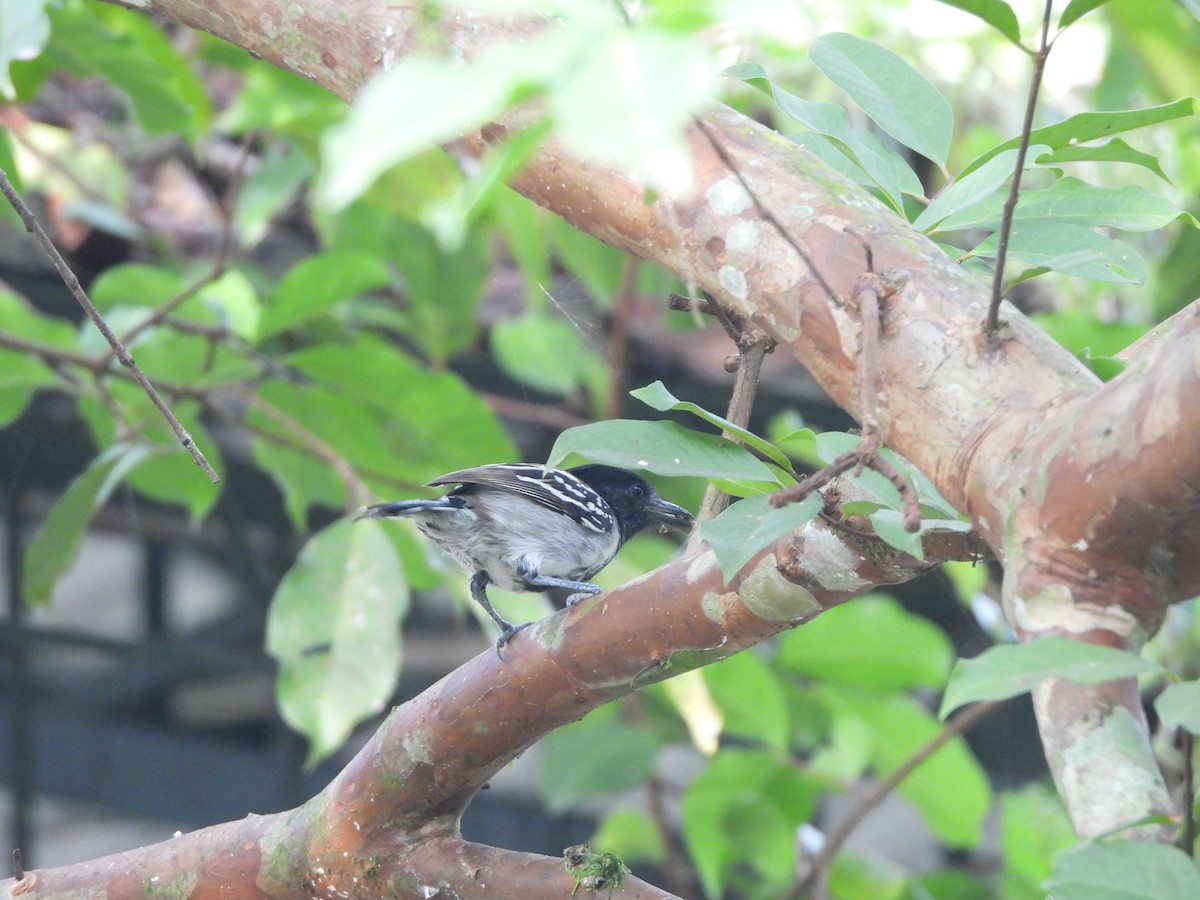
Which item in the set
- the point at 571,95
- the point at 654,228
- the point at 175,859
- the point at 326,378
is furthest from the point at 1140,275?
the point at 326,378

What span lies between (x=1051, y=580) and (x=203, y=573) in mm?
5056

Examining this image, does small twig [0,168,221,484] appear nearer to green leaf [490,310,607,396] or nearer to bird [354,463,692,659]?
bird [354,463,692,659]

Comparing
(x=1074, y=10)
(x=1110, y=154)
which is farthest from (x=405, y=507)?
(x=1074, y=10)

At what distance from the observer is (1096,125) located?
4.93ft

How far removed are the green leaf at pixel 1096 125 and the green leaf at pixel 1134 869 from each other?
0.83m

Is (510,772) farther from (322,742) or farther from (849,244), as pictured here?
(849,244)

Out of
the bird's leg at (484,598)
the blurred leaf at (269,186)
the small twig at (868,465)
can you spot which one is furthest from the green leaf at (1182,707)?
the blurred leaf at (269,186)

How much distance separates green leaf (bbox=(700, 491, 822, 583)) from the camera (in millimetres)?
1222

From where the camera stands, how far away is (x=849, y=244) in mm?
1441

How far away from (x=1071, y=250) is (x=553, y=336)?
2.45 metres

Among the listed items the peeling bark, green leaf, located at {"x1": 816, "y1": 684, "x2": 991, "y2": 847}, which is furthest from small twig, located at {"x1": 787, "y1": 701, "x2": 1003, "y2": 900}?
the peeling bark

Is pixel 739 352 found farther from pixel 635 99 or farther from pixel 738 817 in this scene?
pixel 738 817

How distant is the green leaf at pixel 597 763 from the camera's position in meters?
3.49

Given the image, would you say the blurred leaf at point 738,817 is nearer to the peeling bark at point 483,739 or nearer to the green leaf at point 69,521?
the peeling bark at point 483,739
